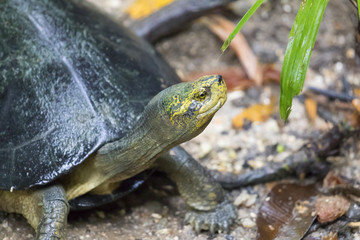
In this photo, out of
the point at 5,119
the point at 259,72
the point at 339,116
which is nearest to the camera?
the point at 5,119

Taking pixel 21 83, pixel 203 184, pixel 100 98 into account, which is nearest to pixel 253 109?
pixel 203 184

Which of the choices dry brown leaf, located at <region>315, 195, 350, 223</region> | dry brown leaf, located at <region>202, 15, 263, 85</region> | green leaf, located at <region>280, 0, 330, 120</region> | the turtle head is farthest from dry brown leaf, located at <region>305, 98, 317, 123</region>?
the turtle head

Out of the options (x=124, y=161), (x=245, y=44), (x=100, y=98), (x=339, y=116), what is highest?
(x=100, y=98)

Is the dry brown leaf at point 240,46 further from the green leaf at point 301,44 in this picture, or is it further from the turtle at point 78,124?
the green leaf at point 301,44

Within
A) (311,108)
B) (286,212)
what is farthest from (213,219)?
(311,108)

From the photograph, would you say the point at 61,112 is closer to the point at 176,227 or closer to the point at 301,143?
the point at 176,227

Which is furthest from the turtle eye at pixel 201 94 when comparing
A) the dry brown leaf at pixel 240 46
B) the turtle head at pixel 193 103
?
the dry brown leaf at pixel 240 46

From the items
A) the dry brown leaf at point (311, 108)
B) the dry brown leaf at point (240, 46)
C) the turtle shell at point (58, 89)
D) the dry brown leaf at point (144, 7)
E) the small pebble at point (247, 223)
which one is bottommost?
the dry brown leaf at point (311, 108)
